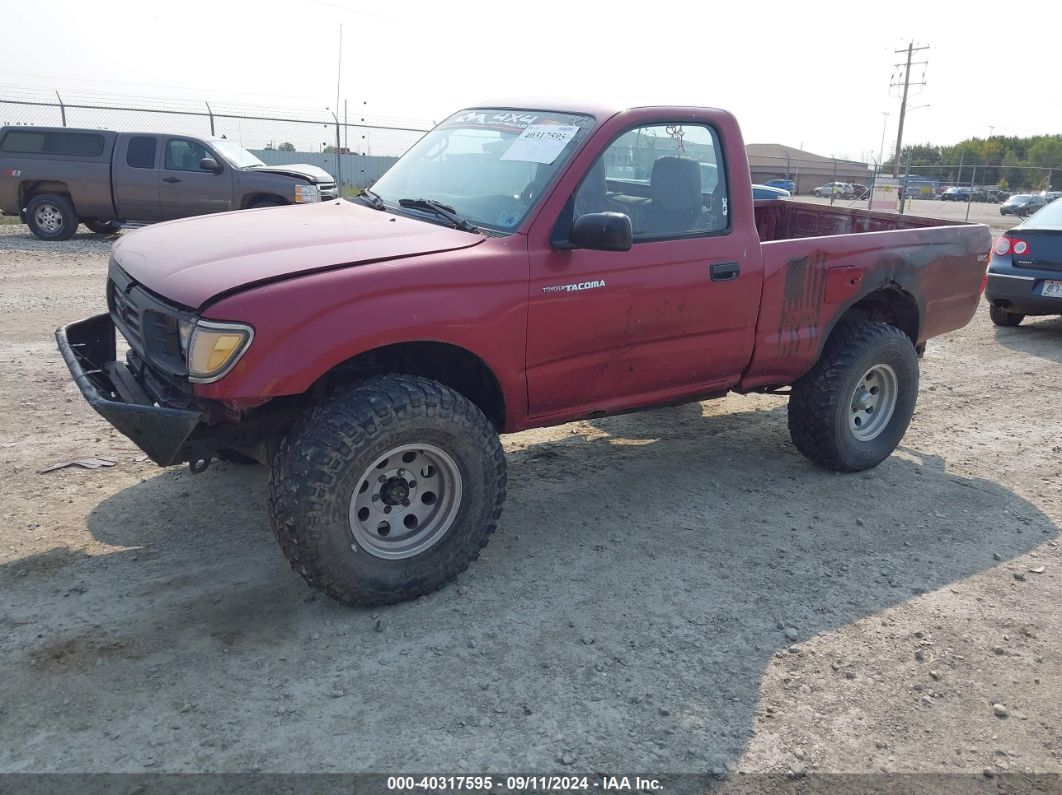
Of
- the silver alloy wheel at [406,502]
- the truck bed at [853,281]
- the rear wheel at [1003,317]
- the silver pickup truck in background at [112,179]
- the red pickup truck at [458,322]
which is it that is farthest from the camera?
the silver pickup truck in background at [112,179]

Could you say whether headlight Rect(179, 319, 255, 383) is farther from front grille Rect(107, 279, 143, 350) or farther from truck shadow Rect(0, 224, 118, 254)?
truck shadow Rect(0, 224, 118, 254)

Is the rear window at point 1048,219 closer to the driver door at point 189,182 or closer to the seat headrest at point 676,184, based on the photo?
the seat headrest at point 676,184

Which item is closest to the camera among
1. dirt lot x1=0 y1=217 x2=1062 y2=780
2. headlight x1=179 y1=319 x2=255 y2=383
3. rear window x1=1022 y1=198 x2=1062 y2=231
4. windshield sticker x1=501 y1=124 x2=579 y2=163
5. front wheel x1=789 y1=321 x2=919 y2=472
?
dirt lot x1=0 y1=217 x2=1062 y2=780

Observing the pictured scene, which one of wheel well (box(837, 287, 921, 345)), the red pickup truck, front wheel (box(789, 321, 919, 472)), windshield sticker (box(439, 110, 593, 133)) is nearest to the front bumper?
the red pickup truck

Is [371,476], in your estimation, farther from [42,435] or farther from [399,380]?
[42,435]

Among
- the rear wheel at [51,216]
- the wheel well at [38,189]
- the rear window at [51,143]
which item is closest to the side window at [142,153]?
the rear window at [51,143]

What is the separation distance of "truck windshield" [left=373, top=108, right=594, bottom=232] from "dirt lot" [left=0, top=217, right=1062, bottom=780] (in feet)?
5.43

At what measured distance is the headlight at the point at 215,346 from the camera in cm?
317

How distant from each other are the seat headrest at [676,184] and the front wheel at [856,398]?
4.64 feet

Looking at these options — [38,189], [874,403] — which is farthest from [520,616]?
[38,189]

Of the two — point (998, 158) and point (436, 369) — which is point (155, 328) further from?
point (998, 158)

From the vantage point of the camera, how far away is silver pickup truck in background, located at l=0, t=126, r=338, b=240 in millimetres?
13898

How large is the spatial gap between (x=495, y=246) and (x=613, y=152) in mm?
846

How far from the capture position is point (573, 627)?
3631mm
